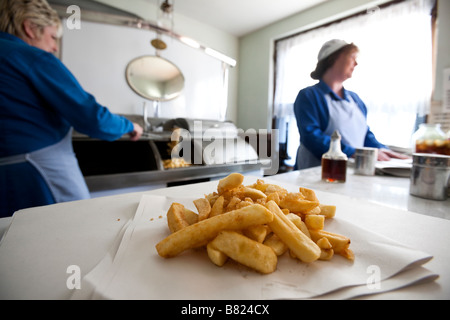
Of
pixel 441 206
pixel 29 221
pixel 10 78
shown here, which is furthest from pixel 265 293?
pixel 10 78

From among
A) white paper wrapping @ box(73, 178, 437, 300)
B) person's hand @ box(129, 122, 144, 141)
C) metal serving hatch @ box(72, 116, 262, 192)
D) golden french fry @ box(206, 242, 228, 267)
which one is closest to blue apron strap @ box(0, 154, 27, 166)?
metal serving hatch @ box(72, 116, 262, 192)

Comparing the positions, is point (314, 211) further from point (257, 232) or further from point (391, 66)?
point (391, 66)

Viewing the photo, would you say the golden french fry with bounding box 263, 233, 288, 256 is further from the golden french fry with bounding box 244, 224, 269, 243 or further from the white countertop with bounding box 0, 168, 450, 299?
the white countertop with bounding box 0, 168, 450, 299

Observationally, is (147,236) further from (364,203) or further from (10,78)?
(10,78)

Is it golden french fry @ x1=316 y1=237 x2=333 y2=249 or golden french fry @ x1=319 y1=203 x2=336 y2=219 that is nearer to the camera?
golden french fry @ x1=316 y1=237 x2=333 y2=249

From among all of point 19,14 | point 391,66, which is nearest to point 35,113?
point 19,14

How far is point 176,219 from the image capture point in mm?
549

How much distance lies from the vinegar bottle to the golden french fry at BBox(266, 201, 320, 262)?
87cm

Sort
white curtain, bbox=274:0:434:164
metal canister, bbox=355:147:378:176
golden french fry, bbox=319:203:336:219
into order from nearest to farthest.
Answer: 1. golden french fry, bbox=319:203:336:219
2. metal canister, bbox=355:147:378:176
3. white curtain, bbox=274:0:434:164

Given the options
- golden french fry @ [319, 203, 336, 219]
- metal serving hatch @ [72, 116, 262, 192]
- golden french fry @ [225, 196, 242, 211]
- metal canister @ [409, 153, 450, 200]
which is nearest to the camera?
golden french fry @ [225, 196, 242, 211]

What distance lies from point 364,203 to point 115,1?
452 cm

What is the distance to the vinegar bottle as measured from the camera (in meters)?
1.22

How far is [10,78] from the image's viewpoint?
48.4 inches

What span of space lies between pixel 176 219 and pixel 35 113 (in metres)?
1.33
